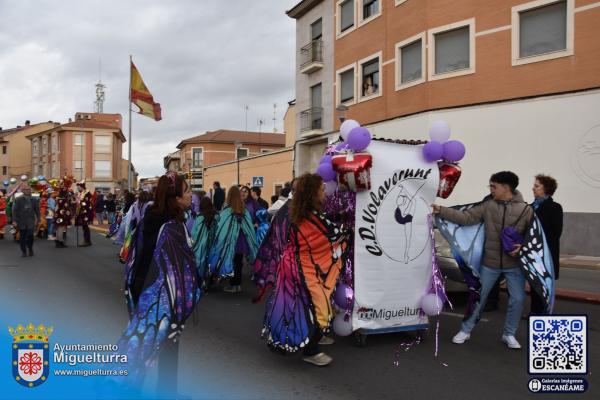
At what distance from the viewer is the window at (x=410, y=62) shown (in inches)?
667

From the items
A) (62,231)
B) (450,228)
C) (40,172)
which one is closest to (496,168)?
(450,228)

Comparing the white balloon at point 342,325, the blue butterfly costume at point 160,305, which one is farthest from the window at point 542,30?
the blue butterfly costume at point 160,305

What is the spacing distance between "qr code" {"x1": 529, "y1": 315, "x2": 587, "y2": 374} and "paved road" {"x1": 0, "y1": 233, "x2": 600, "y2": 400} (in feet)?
0.75

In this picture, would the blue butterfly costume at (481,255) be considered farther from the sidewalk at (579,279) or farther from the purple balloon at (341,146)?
the sidewalk at (579,279)

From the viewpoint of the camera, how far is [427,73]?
16.5m

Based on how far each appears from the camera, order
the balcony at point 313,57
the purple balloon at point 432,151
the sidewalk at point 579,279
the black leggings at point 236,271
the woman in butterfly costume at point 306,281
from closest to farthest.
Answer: the woman in butterfly costume at point 306,281
the purple balloon at point 432,151
the sidewalk at point 579,279
the black leggings at point 236,271
the balcony at point 313,57

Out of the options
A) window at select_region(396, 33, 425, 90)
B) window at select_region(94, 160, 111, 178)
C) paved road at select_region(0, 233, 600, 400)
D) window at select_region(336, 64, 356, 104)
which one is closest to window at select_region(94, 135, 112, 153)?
window at select_region(94, 160, 111, 178)

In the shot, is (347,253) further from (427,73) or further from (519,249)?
(427,73)

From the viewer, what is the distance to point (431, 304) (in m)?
5.21

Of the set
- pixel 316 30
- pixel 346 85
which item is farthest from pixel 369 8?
pixel 316 30

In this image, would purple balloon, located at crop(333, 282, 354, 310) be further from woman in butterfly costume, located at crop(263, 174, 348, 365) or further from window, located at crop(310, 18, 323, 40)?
window, located at crop(310, 18, 323, 40)

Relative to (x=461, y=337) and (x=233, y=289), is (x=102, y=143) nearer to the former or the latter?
(x=233, y=289)

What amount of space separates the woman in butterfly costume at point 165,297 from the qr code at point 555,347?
2.84 metres

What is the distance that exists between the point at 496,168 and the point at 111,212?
16730 millimetres
